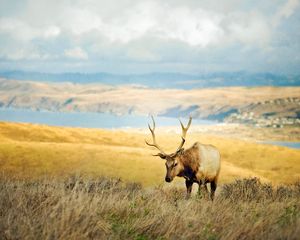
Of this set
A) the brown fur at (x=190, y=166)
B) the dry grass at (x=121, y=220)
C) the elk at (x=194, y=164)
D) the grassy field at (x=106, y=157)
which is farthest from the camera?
the grassy field at (x=106, y=157)

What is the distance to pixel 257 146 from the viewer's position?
52094 millimetres

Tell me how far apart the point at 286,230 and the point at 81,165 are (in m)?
26.9

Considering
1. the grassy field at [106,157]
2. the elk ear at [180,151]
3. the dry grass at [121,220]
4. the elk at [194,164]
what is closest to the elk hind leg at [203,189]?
the elk at [194,164]

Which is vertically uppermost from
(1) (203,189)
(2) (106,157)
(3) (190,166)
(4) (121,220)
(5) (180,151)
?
(5) (180,151)

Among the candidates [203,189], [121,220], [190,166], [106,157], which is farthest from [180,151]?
[106,157]

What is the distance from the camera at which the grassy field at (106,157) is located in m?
32.7

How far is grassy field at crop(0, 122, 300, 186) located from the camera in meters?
32.7

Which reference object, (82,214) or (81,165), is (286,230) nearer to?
(82,214)

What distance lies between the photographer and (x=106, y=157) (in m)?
36.6

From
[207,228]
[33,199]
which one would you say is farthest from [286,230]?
[33,199]

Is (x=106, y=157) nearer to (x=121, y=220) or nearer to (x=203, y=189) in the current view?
(x=203, y=189)

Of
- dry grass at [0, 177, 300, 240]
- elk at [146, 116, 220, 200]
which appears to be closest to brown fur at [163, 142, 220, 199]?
elk at [146, 116, 220, 200]

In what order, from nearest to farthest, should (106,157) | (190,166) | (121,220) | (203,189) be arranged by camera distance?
1. (121,220)
2. (203,189)
3. (190,166)
4. (106,157)

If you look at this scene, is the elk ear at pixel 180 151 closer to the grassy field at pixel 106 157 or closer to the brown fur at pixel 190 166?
the brown fur at pixel 190 166
